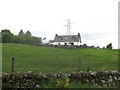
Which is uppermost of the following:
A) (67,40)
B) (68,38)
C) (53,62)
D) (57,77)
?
(68,38)

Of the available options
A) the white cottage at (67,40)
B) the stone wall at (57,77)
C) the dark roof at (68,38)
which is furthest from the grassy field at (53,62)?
the dark roof at (68,38)

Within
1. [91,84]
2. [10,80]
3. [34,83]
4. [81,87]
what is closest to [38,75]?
[34,83]

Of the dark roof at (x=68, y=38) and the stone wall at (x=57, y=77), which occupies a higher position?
the dark roof at (x=68, y=38)

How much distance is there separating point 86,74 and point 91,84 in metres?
0.64

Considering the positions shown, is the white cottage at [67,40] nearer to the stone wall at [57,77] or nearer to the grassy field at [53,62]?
the grassy field at [53,62]

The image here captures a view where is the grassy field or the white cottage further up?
the white cottage

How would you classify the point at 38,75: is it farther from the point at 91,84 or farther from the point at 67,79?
the point at 91,84

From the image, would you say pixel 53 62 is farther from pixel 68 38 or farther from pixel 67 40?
pixel 68 38

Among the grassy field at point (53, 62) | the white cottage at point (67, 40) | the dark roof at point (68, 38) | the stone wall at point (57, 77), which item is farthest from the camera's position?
the dark roof at point (68, 38)

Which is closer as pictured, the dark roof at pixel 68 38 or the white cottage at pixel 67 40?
the white cottage at pixel 67 40

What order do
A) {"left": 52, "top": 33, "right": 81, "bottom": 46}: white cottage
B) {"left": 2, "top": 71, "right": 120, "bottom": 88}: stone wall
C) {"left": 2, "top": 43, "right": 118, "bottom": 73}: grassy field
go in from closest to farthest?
{"left": 2, "top": 71, "right": 120, "bottom": 88}: stone wall
{"left": 2, "top": 43, "right": 118, "bottom": 73}: grassy field
{"left": 52, "top": 33, "right": 81, "bottom": 46}: white cottage

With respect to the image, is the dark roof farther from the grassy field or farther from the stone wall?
the stone wall

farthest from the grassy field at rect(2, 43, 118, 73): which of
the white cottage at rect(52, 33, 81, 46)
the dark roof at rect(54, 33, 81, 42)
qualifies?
the dark roof at rect(54, 33, 81, 42)

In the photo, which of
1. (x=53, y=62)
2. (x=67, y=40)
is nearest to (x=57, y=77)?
(x=53, y=62)
